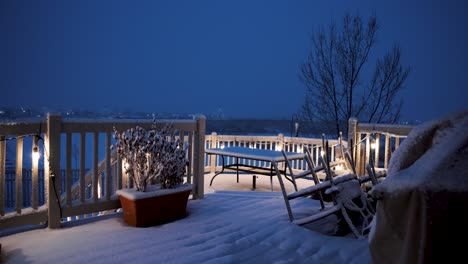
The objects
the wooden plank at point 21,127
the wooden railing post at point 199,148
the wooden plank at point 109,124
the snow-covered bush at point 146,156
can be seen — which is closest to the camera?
the wooden plank at point 21,127

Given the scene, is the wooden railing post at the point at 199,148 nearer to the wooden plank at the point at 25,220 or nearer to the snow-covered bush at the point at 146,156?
the snow-covered bush at the point at 146,156

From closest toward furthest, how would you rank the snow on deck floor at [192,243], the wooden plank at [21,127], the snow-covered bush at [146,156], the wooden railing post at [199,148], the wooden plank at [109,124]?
the snow on deck floor at [192,243] < the wooden plank at [21,127] < the wooden plank at [109,124] < the snow-covered bush at [146,156] < the wooden railing post at [199,148]

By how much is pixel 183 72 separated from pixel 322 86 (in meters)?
101

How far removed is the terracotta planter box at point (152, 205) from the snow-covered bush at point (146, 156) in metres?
0.13

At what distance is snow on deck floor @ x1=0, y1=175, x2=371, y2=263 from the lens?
2.88 m

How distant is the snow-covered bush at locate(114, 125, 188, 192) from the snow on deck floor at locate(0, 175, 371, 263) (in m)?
0.50

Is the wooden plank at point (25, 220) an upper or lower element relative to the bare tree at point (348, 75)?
lower

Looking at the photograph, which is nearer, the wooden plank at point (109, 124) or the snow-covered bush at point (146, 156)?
the wooden plank at point (109, 124)

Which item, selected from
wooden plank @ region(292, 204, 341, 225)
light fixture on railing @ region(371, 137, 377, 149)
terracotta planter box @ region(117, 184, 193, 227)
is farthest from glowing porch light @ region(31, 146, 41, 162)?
light fixture on railing @ region(371, 137, 377, 149)

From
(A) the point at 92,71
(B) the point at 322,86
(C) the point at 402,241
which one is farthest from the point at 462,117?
Answer: (A) the point at 92,71

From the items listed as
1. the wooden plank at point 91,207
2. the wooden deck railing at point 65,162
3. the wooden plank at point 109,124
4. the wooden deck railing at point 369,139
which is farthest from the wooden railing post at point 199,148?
the wooden deck railing at point 369,139

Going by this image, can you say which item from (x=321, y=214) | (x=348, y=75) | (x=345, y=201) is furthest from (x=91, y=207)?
(x=348, y=75)

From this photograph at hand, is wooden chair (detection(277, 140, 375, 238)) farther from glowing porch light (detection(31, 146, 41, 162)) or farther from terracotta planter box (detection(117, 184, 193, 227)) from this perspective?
glowing porch light (detection(31, 146, 41, 162))

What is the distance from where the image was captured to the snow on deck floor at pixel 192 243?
2877 millimetres
